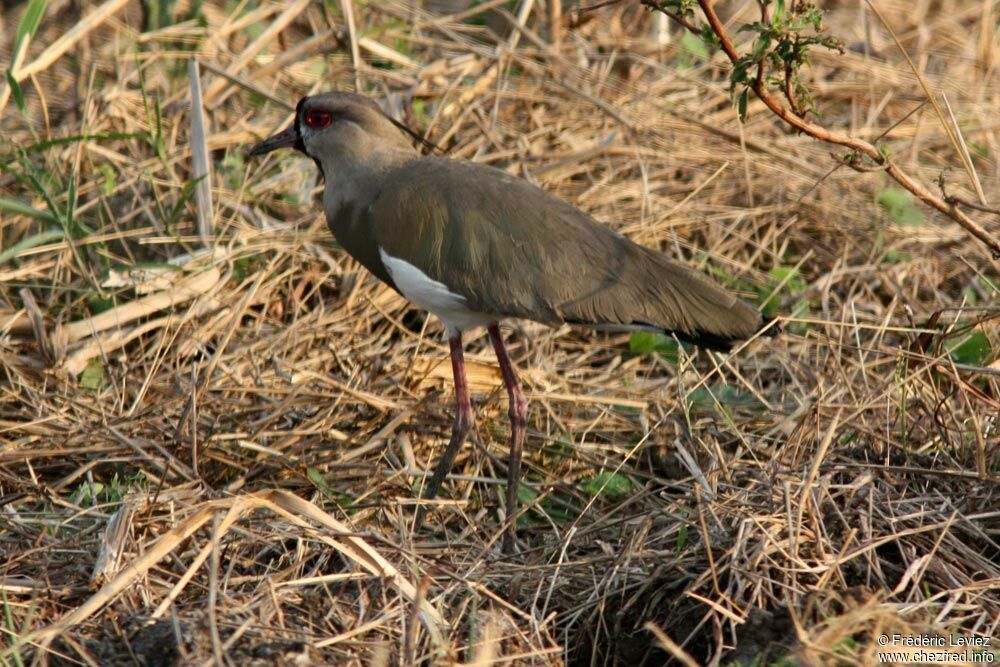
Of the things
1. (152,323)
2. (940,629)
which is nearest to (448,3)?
(152,323)

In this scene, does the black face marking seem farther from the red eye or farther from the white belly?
the white belly

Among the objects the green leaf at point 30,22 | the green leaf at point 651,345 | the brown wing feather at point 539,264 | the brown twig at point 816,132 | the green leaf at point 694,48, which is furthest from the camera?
the green leaf at point 694,48

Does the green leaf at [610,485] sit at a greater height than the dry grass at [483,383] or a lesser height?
lesser

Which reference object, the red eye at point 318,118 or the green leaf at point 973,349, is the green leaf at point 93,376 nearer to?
the red eye at point 318,118

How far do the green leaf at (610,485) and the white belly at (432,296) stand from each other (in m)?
0.54

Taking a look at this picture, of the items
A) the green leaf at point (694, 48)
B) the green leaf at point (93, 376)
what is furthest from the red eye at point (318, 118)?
the green leaf at point (694, 48)

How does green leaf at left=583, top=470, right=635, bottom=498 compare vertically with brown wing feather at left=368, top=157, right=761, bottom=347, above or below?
below

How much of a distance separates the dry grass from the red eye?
64 centimetres

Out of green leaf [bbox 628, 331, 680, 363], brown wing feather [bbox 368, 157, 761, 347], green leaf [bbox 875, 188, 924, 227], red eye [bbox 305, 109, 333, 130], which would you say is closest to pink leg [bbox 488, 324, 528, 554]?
brown wing feather [bbox 368, 157, 761, 347]

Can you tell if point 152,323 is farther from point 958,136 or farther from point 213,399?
point 958,136

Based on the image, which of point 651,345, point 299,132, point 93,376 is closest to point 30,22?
point 299,132

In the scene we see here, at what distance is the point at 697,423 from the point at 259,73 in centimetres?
247

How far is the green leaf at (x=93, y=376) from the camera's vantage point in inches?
150

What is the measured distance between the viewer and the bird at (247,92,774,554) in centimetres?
328
